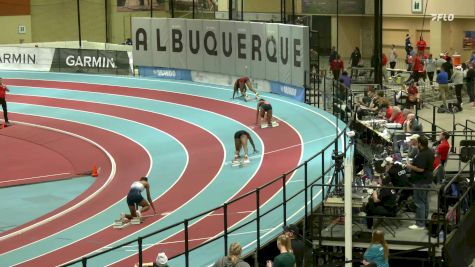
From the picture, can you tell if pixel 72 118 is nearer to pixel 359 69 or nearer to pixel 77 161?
pixel 77 161

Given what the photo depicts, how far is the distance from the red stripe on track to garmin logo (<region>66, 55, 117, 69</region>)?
973cm

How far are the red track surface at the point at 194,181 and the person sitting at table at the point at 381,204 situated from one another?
11.8 ft

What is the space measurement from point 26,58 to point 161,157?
22741mm

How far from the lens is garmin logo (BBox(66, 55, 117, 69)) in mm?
47594

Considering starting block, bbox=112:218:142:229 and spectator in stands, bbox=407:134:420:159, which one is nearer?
spectator in stands, bbox=407:134:420:159

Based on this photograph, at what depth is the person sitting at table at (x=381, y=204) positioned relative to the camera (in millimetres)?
17453

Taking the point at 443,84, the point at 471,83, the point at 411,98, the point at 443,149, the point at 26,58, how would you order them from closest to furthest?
the point at 443,149 → the point at 411,98 → the point at 443,84 → the point at 471,83 → the point at 26,58

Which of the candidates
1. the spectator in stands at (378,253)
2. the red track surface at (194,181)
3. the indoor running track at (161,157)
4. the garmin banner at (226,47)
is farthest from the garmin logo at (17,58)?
the spectator in stands at (378,253)

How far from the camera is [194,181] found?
2520 centimetres

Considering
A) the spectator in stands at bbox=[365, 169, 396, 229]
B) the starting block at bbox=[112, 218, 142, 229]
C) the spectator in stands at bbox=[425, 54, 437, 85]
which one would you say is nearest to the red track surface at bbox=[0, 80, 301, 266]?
the starting block at bbox=[112, 218, 142, 229]

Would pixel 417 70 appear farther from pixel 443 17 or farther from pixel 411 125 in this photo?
pixel 411 125

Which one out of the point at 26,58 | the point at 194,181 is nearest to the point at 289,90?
the point at 194,181

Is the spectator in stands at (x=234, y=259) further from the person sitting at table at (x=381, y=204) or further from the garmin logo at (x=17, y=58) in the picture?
the garmin logo at (x=17, y=58)

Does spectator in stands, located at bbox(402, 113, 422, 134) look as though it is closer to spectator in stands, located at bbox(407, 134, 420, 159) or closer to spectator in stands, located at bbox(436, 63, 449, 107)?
spectator in stands, located at bbox(407, 134, 420, 159)
